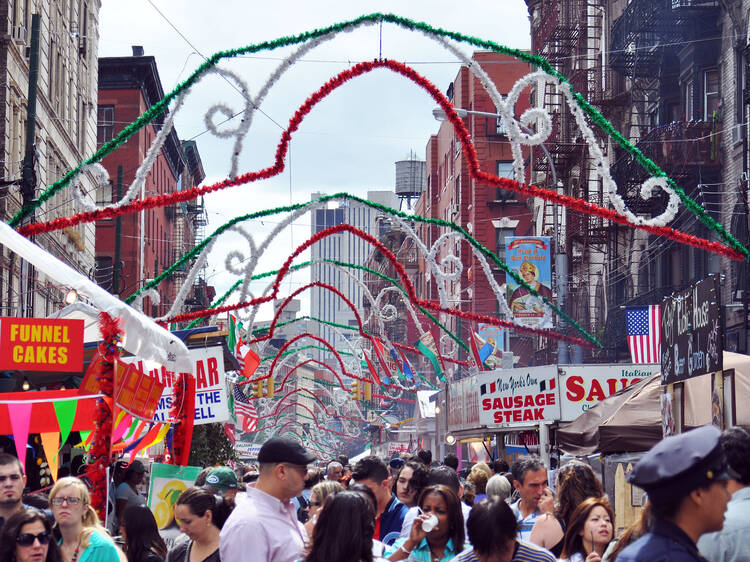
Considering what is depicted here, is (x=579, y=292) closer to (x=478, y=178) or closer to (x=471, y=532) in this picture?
(x=478, y=178)

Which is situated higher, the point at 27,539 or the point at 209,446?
the point at 27,539

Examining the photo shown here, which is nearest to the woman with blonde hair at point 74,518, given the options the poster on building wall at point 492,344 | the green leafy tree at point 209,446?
the green leafy tree at point 209,446

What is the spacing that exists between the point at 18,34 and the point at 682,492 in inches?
1219

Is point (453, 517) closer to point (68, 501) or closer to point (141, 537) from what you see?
point (141, 537)

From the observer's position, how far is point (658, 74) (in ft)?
109

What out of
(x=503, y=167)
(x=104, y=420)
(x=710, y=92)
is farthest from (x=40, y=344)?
(x=503, y=167)

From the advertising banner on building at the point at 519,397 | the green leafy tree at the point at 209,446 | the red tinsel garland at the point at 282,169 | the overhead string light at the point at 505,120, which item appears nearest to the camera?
the overhead string light at the point at 505,120

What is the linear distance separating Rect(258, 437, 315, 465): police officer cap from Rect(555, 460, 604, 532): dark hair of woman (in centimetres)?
322

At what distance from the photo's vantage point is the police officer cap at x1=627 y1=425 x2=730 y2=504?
3848mm

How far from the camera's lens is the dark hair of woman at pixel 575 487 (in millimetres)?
8930

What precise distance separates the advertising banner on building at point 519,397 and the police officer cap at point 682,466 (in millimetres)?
17658

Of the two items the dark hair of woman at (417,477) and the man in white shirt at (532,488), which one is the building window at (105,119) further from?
the man in white shirt at (532,488)

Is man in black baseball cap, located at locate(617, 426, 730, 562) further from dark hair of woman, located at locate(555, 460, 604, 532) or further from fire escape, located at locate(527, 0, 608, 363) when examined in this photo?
fire escape, located at locate(527, 0, 608, 363)

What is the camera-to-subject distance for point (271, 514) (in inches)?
243
